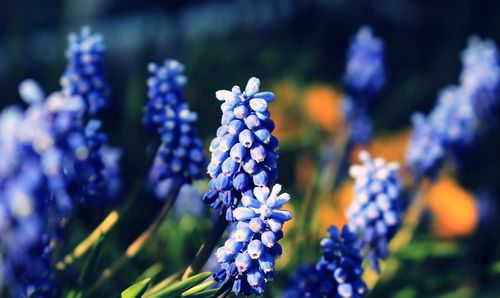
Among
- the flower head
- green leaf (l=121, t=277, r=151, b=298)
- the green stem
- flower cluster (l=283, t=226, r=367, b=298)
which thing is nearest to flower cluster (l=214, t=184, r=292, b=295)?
green leaf (l=121, t=277, r=151, b=298)

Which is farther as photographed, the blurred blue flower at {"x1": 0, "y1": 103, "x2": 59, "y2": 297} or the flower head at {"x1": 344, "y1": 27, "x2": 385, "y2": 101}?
the flower head at {"x1": 344, "y1": 27, "x2": 385, "y2": 101}

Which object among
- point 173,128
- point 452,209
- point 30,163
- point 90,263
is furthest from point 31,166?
point 452,209

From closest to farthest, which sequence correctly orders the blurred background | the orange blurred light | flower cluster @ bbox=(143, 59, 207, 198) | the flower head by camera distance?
flower cluster @ bbox=(143, 59, 207, 198)
the blurred background
the flower head
the orange blurred light

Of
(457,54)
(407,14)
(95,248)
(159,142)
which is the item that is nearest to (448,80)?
(457,54)

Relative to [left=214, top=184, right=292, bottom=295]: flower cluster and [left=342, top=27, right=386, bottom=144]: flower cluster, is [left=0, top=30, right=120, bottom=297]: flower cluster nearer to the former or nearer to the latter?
[left=214, top=184, right=292, bottom=295]: flower cluster

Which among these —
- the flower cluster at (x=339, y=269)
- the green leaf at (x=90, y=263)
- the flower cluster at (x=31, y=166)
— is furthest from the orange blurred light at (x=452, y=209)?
the flower cluster at (x=31, y=166)

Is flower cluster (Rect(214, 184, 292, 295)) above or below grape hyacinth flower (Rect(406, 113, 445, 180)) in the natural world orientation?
below

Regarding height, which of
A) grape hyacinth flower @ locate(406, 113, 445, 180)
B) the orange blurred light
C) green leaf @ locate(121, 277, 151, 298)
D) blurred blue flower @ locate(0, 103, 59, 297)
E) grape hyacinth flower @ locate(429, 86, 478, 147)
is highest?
the orange blurred light
